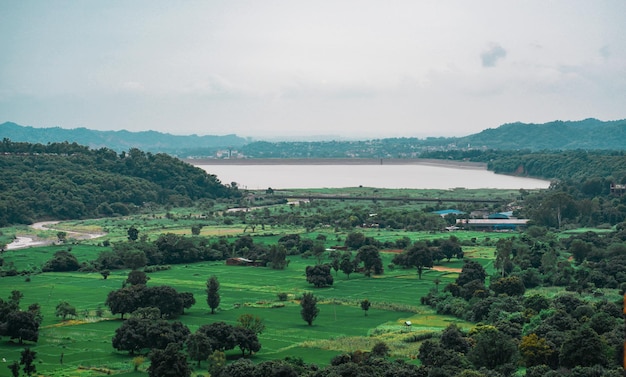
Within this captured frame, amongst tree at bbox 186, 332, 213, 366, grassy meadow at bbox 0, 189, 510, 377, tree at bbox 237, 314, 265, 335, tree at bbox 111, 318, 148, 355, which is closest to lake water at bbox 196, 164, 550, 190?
grassy meadow at bbox 0, 189, 510, 377

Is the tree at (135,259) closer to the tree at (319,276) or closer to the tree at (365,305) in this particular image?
the tree at (319,276)

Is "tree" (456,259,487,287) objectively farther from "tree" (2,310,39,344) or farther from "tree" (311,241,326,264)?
"tree" (2,310,39,344)

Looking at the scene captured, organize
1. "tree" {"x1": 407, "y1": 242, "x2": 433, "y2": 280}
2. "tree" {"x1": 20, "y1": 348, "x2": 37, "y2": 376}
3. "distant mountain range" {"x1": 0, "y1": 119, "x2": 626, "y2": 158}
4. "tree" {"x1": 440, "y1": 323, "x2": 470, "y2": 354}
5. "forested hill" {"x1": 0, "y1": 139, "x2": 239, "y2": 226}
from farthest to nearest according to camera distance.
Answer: "distant mountain range" {"x1": 0, "y1": 119, "x2": 626, "y2": 158}
"forested hill" {"x1": 0, "y1": 139, "x2": 239, "y2": 226}
"tree" {"x1": 407, "y1": 242, "x2": 433, "y2": 280}
"tree" {"x1": 440, "y1": 323, "x2": 470, "y2": 354}
"tree" {"x1": 20, "y1": 348, "x2": 37, "y2": 376}

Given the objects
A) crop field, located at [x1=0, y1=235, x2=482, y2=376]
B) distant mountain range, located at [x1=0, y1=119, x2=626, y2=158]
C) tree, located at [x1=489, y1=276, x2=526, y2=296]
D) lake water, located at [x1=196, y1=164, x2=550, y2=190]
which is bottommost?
crop field, located at [x1=0, y1=235, x2=482, y2=376]

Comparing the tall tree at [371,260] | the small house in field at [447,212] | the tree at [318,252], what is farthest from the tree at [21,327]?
the small house in field at [447,212]

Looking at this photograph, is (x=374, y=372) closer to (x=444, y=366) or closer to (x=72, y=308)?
(x=444, y=366)

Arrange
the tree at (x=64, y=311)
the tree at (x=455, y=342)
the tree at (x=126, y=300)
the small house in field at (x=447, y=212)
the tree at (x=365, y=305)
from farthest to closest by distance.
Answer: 1. the small house in field at (x=447, y=212)
2. the tree at (x=365, y=305)
3. the tree at (x=126, y=300)
4. the tree at (x=64, y=311)
5. the tree at (x=455, y=342)

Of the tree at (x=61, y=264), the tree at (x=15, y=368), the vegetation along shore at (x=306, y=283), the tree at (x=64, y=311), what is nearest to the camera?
the tree at (x=15, y=368)
